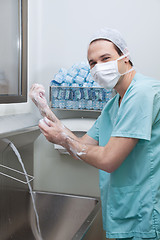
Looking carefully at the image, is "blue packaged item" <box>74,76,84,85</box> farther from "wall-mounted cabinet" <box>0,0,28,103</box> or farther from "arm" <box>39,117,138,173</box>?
"arm" <box>39,117,138,173</box>

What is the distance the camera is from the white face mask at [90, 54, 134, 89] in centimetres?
117

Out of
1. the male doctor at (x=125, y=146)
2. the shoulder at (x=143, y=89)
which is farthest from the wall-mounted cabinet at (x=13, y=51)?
the shoulder at (x=143, y=89)

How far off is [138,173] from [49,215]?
0.88 meters

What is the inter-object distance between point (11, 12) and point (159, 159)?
126cm

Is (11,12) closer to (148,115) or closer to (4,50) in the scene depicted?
(4,50)

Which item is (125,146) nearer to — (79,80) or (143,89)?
(143,89)

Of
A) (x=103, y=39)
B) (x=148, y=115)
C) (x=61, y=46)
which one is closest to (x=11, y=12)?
(x=61, y=46)

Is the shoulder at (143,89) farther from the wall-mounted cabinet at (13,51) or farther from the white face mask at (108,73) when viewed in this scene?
the wall-mounted cabinet at (13,51)

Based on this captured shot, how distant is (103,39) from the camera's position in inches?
46.6

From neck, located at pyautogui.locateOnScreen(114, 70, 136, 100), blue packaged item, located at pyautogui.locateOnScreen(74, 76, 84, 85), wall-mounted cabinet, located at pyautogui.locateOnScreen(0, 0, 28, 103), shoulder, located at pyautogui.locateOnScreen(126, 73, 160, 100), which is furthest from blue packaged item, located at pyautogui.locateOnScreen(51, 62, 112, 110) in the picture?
shoulder, located at pyautogui.locateOnScreen(126, 73, 160, 100)

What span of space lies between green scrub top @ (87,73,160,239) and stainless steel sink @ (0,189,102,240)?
0.88 feet

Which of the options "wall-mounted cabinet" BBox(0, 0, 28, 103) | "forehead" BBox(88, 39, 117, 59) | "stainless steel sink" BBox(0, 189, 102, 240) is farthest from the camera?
"wall-mounted cabinet" BBox(0, 0, 28, 103)

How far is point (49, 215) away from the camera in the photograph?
5.78 feet

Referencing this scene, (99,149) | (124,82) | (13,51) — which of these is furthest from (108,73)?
(13,51)
